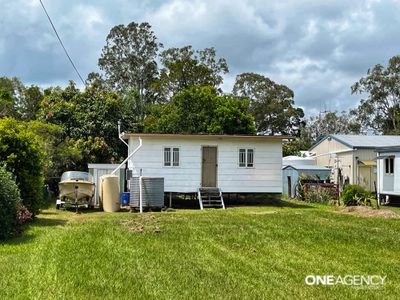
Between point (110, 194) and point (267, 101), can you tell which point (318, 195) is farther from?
point (267, 101)

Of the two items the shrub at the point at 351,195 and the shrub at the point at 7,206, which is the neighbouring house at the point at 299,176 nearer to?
the shrub at the point at 351,195

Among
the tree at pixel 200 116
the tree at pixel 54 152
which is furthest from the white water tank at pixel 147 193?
the tree at pixel 200 116

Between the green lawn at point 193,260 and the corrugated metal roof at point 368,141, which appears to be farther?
the corrugated metal roof at point 368,141

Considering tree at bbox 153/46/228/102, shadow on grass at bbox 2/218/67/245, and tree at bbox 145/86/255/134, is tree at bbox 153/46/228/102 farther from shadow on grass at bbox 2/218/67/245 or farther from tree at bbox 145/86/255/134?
shadow on grass at bbox 2/218/67/245

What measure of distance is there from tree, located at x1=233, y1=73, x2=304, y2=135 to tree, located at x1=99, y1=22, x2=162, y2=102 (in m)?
12.3

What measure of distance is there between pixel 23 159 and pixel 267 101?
41.4 m

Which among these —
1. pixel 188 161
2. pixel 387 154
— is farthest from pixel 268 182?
pixel 387 154

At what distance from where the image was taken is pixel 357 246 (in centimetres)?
955

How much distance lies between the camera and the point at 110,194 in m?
18.4

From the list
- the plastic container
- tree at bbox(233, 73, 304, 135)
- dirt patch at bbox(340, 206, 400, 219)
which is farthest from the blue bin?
tree at bbox(233, 73, 304, 135)

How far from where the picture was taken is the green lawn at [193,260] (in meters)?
5.95

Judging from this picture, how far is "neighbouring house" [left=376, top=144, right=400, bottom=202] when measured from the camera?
75.1 ft

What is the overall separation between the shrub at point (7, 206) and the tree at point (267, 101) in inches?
1690

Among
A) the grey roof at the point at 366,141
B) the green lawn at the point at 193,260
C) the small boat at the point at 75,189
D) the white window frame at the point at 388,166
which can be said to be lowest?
the green lawn at the point at 193,260
